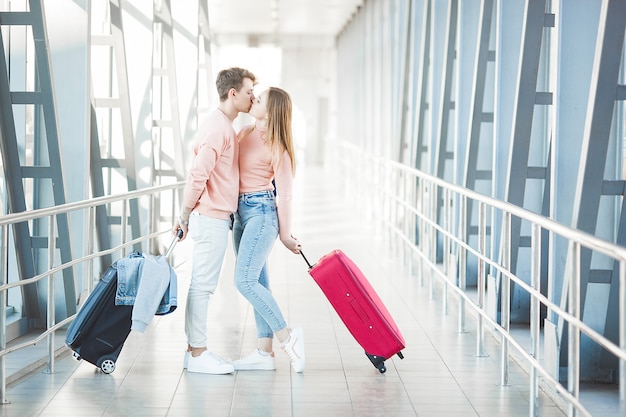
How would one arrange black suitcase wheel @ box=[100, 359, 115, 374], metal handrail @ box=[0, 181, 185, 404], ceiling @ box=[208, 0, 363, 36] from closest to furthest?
1. metal handrail @ box=[0, 181, 185, 404]
2. black suitcase wheel @ box=[100, 359, 115, 374]
3. ceiling @ box=[208, 0, 363, 36]

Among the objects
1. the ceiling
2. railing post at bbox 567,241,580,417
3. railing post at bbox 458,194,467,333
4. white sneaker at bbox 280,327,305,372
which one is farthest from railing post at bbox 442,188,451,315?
the ceiling

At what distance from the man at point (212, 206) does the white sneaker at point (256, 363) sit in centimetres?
8

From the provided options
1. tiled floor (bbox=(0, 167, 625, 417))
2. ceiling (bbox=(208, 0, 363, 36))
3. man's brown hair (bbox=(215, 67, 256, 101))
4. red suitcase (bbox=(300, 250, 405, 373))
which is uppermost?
ceiling (bbox=(208, 0, 363, 36))

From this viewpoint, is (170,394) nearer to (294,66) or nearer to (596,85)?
(596,85)

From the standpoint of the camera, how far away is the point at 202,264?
177 inches

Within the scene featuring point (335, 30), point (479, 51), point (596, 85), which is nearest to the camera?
point (596, 85)

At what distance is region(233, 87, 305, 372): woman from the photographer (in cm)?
451

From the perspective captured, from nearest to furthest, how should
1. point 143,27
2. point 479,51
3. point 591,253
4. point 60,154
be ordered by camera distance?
point 591,253
point 60,154
point 479,51
point 143,27

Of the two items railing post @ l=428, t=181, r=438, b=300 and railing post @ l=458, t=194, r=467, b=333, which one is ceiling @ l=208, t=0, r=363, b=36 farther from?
railing post @ l=458, t=194, r=467, b=333

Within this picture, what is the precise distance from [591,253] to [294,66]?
75.3ft

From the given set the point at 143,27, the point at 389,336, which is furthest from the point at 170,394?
the point at 143,27

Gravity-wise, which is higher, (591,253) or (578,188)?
(578,188)

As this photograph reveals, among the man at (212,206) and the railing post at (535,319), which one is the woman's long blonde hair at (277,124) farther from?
the railing post at (535,319)

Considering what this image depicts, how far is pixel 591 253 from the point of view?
4402 mm
